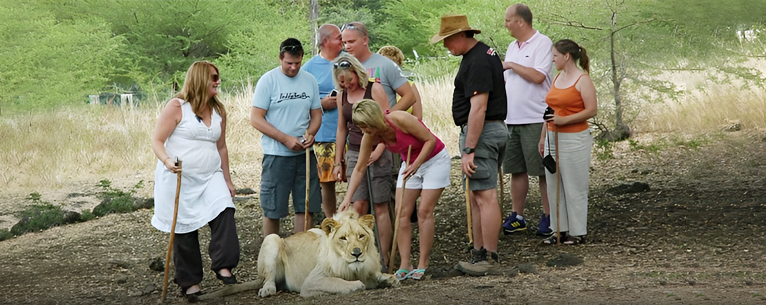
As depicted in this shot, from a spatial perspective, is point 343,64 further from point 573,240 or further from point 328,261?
point 573,240

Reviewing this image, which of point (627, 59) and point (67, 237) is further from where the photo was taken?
point (627, 59)

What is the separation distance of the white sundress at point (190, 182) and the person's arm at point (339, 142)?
3.86 feet

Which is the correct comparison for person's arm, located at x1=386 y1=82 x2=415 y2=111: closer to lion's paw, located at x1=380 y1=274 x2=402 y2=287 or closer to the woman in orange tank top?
the woman in orange tank top

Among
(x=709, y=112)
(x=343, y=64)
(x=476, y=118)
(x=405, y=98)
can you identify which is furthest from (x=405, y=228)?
(x=709, y=112)

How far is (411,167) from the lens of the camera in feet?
21.2

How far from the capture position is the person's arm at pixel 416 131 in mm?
6348

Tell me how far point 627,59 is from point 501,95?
9.69 m

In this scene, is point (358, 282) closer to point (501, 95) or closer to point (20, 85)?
point (501, 95)

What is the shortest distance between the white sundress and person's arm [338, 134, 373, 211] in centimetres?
83

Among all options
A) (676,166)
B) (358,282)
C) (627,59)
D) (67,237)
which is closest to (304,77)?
(358,282)

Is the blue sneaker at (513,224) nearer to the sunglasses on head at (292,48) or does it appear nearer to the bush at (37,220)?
the sunglasses on head at (292,48)

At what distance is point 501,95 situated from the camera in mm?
6832

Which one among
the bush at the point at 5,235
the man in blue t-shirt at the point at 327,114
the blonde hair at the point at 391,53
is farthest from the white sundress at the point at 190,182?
the bush at the point at 5,235

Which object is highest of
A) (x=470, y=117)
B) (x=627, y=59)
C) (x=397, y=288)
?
(x=627, y=59)
